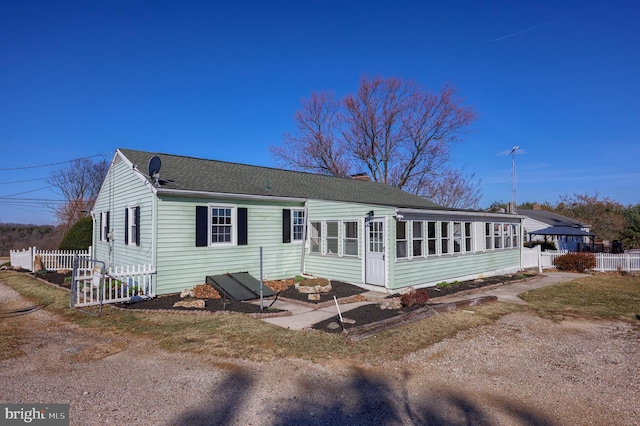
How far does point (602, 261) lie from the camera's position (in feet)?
65.8

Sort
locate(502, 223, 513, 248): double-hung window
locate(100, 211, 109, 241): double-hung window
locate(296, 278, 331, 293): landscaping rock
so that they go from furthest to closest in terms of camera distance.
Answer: locate(502, 223, 513, 248): double-hung window → locate(100, 211, 109, 241): double-hung window → locate(296, 278, 331, 293): landscaping rock

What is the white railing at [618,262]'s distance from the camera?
63.9ft

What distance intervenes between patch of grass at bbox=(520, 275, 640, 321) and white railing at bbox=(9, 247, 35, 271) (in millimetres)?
21822

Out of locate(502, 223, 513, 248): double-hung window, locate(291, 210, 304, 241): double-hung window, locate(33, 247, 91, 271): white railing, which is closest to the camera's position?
locate(291, 210, 304, 241): double-hung window

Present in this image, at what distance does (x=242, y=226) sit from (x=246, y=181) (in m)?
2.48

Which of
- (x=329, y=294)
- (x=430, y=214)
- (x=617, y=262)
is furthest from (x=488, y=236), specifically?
(x=617, y=262)

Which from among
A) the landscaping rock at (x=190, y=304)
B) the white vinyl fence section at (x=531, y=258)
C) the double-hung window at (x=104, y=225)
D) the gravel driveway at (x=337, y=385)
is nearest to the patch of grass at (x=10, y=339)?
the gravel driveway at (x=337, y=385)

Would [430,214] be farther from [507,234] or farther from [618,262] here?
[618,262]

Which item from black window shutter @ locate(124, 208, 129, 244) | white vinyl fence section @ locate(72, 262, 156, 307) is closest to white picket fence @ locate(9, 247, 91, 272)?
black window shutter @ locate(124, 208, 129, 244)

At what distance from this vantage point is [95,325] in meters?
8.23

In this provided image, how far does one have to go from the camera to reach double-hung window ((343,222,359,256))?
1316cm

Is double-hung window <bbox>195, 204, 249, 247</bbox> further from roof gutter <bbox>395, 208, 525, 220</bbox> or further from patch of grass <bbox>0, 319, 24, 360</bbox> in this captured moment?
roof gutter <bbox>395, 208, 525, 220</bbox>

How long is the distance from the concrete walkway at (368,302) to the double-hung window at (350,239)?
70.4 inches

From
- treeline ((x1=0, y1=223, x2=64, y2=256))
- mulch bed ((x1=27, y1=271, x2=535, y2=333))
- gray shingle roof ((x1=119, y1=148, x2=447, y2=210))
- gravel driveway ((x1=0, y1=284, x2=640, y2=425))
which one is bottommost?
gravel driveway ((x1=0, y1=284, x2=640, y2=425))
